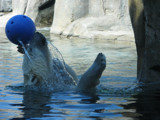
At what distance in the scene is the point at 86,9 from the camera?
15.2 meters

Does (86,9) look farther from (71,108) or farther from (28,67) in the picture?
(71,108)

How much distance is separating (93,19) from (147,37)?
867 cm

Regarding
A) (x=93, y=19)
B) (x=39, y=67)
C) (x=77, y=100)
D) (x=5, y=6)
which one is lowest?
(x=77, y=100)

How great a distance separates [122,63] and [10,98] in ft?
12.8

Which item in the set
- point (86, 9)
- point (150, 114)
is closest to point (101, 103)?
point (150, 114)

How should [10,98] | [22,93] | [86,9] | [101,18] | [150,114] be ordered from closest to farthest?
[150,114] → [10,98] → [22,93] → [101,18] → [86,9]

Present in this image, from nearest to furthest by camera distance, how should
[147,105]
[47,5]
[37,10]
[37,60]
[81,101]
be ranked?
[147,105] < [81,101] < [37,60] < [37,10] < [47,5]

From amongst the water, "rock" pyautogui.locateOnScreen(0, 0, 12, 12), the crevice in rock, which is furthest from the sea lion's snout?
"rock" pyautogui.locateOnScreen(0, 0, 12, 12)

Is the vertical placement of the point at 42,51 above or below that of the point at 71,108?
above

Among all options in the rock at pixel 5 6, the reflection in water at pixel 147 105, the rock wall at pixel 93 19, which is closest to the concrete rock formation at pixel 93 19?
the rock wall at pixel 93 19

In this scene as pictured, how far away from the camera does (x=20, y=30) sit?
5.27 metres

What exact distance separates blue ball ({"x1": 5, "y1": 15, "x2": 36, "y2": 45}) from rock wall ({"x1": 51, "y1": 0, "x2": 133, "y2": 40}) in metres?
7.51

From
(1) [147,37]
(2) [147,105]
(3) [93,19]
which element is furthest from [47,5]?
(2) [147,105]

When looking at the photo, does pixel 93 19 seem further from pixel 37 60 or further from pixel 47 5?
pixel 37 60
